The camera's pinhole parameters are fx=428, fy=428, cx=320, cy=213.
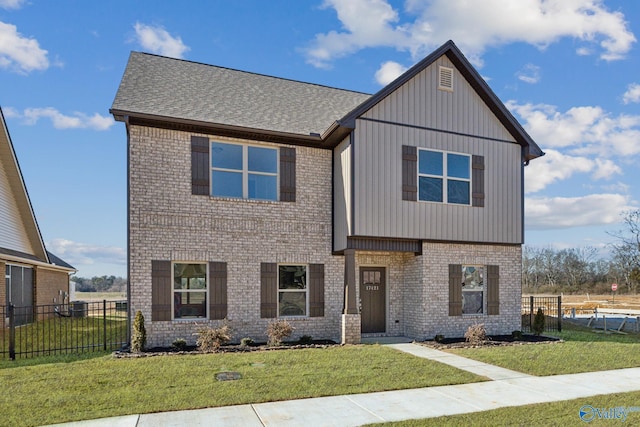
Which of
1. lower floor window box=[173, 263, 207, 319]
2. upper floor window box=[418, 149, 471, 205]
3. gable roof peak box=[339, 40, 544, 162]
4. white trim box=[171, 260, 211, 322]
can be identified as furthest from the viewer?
upper floor window box=[418, 149, 471, 205]

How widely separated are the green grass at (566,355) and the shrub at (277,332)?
431 centimetres

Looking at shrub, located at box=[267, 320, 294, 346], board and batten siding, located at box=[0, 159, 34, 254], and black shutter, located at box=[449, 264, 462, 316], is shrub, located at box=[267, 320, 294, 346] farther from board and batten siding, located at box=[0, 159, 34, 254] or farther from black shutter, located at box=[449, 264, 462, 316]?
board and batten siding, located at box=[0, 159, 34, 254]

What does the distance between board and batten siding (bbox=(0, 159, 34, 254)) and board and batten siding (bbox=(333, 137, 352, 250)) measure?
41.4 ft

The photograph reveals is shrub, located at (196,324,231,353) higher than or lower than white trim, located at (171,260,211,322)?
lower

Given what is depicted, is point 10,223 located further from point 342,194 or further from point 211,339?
point 342,194

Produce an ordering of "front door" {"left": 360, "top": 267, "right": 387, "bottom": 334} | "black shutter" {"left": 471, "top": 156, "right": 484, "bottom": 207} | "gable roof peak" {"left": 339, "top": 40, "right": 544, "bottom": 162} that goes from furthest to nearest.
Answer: "front door" {"left": 360, "top": 267, "right": 387, "bottom": 334} → "black shutter" {"left": 471, "top": 156, "right": 484, "bottom": 207} → "gable roof peak" {"left": 339, "top": 40, "right": 544, "bottom": 162}

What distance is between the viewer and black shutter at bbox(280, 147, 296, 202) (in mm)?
12297

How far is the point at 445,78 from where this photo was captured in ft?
42.8

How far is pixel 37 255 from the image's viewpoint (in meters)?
19.1

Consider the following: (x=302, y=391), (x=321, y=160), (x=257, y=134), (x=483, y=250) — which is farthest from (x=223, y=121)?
(x=483, y=250)

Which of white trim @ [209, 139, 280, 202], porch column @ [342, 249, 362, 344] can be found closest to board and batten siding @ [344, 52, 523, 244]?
porch column @ [342, 249, 362, 344]

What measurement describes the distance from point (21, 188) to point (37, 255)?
3.44 meters

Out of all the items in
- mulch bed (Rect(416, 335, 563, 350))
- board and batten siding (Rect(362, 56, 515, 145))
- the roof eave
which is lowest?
mulch bed (Rect(416, 335, 563, 350))

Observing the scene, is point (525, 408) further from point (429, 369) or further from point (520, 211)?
point (520, 211)
